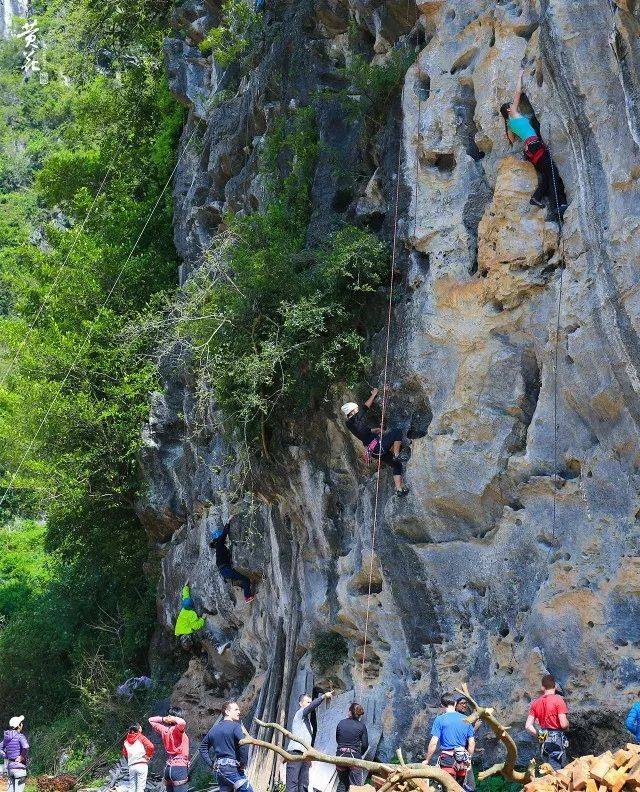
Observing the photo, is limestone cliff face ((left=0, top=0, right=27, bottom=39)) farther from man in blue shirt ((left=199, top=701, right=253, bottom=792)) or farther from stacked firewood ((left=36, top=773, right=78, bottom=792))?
man in blue shirt ((left=199, top=701, right=253, bottom=792))

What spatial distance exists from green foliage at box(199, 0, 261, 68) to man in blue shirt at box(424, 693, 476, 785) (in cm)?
1365

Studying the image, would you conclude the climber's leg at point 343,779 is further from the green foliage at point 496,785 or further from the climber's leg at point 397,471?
the climber's leg at point 397,471

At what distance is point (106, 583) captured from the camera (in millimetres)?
29156

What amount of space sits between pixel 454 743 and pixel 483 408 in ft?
13.6

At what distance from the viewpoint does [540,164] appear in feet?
44.9

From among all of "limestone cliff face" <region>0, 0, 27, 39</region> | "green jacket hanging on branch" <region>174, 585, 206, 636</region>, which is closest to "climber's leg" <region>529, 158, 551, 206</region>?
"green jacket hanging on branch" <region>174, 585, 206, 636</region>

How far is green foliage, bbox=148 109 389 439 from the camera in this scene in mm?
15617

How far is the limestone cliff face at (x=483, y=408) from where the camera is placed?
12.7 m

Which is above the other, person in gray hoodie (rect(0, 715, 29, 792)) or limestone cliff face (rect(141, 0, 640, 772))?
limestone cliff face (rect(141, 0, 640, 772))

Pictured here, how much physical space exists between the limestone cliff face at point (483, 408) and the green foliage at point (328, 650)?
13 cm

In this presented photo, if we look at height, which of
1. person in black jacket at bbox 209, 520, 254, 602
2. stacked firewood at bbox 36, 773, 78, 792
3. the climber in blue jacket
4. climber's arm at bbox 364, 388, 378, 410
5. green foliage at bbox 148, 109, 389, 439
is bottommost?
stacked firewood at bbox 36, 773, 78, 792

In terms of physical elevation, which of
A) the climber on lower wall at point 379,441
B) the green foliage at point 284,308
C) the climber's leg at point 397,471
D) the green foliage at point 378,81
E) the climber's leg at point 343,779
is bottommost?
the climber's leg at point 343,779

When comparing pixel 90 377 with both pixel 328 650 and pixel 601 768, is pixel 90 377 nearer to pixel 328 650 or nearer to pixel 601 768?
pixel 328 650

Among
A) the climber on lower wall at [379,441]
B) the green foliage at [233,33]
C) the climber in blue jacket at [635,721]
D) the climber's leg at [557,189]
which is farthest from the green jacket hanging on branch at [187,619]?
the climber in blue jacket at [635,721]
